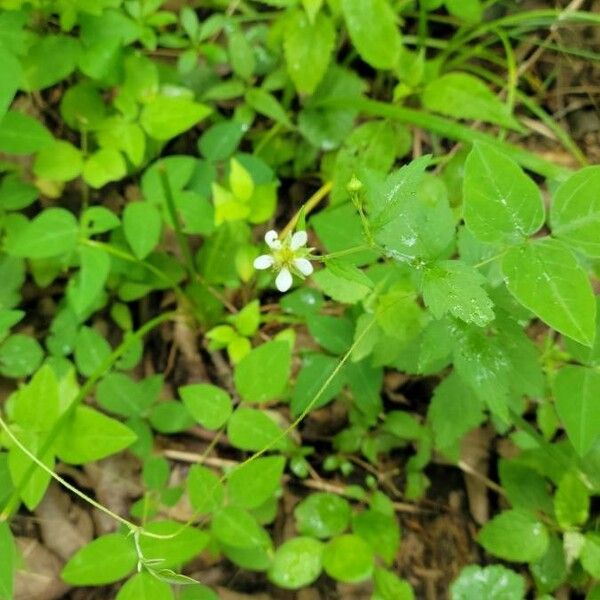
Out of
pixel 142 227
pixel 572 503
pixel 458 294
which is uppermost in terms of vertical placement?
pixel 458 294

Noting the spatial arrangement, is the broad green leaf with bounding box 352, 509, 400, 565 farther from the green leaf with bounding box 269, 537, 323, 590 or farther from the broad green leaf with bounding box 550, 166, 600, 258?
the broad green leaf with bounding box 550, 166, 600, 258

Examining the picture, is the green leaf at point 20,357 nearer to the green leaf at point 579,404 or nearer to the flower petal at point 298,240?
the flower petal at point 298,240

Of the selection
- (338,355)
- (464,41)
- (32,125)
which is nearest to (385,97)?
(464,41)

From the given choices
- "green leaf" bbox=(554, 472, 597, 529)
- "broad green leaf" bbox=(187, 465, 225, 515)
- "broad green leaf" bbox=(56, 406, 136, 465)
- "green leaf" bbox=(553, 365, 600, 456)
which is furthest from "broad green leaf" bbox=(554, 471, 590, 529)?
"broad green leaf" bbox=(56, 406, 136, 465)

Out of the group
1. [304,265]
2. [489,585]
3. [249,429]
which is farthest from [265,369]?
[489,585]

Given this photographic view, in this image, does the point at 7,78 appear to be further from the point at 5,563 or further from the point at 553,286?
→ the point at 553,286

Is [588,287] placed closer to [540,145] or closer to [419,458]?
[419,458]

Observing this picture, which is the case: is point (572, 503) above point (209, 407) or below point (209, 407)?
below
